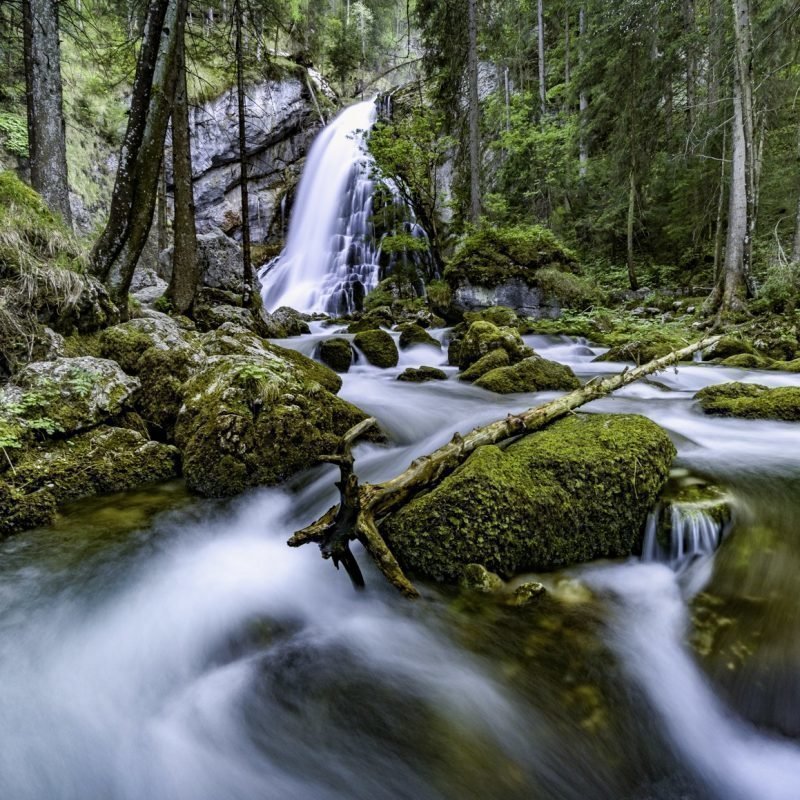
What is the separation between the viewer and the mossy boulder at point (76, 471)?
11.7ft

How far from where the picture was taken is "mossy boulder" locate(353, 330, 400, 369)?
9.86 metres

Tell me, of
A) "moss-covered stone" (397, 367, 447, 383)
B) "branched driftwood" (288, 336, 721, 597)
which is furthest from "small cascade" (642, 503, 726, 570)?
"moss-covered stone" (397, 367, 447, 383)

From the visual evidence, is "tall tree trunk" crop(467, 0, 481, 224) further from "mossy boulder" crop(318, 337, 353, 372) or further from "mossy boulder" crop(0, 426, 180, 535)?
"mossy boulder" crop(0, 426, 180, 535)

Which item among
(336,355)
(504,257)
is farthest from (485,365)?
(504,257)

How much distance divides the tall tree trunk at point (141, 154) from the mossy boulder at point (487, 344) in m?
5.78

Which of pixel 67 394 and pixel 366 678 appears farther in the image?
pixel 67 394

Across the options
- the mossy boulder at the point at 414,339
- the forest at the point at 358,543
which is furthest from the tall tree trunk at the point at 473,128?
the forest at the point at 358,543

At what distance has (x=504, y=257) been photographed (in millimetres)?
13945

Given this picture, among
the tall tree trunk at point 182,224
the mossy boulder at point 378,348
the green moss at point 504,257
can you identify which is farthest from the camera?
the green moss at point 504,257

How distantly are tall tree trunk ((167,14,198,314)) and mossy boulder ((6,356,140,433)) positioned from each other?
463cm

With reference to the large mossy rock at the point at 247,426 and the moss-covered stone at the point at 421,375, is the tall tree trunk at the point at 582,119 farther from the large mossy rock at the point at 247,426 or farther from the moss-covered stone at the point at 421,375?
the large mossy rock at the point at 247,426

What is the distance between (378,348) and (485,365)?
253cm

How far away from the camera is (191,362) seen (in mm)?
5449

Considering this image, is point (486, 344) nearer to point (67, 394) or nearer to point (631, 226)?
point (67, 394)
